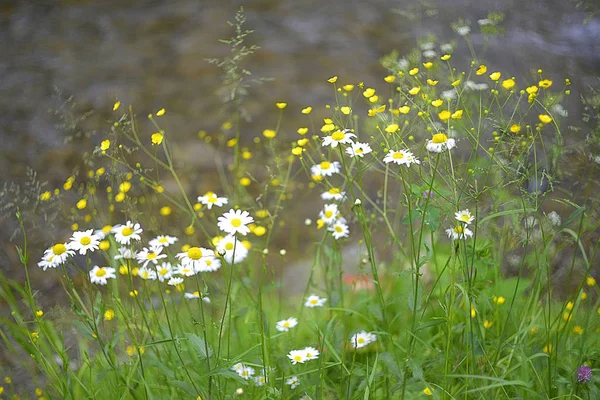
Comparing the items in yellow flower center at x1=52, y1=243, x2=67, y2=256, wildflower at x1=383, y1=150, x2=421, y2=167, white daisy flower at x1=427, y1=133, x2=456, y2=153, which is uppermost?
white daisy flower at x1=427, y1=133, x2=456, y2=153

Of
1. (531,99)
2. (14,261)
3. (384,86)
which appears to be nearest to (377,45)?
(384,86)

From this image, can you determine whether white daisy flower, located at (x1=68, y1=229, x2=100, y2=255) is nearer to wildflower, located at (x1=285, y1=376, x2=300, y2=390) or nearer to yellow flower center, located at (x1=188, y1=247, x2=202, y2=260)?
yellow flower center, located at (x1=188, y1=247, x2=202, y2=260)

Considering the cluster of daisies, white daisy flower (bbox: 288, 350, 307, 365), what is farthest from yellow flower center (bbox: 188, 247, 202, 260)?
white daisy flower (bbox: 288, 350, 307, 365)

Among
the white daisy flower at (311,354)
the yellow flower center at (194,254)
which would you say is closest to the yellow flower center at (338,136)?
the yellow flower center at (194,254)

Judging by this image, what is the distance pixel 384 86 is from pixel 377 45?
1.00 ft

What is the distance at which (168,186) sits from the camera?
9.17ft

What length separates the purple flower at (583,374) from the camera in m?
1.06

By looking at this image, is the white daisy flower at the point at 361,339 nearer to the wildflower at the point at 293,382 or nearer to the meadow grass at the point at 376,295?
the meadow grass at the point at 376,295

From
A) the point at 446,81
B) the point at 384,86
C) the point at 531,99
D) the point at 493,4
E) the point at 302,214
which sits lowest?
the point at 302,214

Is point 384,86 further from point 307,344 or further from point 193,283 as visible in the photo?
point 307,344

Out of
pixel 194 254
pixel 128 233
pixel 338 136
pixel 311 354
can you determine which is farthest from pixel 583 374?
pixel 128 233

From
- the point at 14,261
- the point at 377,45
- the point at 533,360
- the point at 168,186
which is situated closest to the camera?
the point at 533,360

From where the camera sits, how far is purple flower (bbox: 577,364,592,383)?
106 cm

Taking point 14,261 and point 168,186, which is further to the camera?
point 168,186
